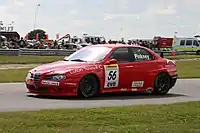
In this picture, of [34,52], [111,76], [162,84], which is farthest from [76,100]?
[34,52]

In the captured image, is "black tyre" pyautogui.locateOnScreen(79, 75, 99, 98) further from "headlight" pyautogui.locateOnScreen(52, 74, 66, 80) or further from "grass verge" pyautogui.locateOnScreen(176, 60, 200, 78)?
"grass verge" pyautogui.locateOnScreen(176, 60, 200, 78)

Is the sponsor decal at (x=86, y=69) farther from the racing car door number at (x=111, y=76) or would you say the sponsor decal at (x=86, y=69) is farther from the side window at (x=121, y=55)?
the side window at (x=121, y=55)

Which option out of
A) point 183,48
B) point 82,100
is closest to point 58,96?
point 82,100

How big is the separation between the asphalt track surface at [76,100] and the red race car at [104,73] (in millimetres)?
252

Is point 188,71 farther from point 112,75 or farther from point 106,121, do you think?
point 106,121

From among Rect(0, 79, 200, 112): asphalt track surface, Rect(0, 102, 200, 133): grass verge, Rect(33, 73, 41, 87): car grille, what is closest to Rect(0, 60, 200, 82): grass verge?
Rect(0, 79, 200, 112): asphalt track surface

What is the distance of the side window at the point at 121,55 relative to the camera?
47.6 ft

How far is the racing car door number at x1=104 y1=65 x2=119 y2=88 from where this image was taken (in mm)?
14000

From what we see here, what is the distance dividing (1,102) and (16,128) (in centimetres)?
436

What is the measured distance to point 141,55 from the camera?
49.8 feet

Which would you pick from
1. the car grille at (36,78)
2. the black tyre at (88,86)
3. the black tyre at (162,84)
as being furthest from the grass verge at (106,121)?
the black tyre at (162,84)

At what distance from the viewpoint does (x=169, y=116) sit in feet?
31.1

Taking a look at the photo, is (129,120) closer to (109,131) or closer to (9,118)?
(109,131)

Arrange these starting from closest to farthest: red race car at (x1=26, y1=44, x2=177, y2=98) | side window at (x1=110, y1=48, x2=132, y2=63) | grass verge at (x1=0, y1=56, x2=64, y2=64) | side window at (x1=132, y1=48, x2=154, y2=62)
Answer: red race car at (x1=26, y1=44, x2=177, y2=98) < side window at (x1=110, y1=48, x2=132, y2=63) < side window at (x1=132, y1=48, x2=154, y2=62) < grass verge at (x1=0, y1=56, x2=64, y2=64)
